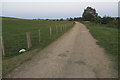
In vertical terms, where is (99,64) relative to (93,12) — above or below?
below

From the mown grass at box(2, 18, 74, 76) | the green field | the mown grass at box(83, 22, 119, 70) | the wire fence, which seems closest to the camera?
the mown grass at box(2, 18, 74, 76)

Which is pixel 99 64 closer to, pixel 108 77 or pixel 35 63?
pixel 108 77

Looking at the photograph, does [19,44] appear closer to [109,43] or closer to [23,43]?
[23,43]

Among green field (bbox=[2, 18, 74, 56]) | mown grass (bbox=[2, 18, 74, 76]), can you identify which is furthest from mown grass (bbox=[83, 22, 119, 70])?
green field (bbox=[2, 18, 74, 56])

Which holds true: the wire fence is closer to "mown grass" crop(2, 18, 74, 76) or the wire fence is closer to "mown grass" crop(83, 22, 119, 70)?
"mown grass" crop(2, 18, 74, 76)

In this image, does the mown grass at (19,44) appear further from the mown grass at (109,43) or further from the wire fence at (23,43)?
the mown grass at (109,43)

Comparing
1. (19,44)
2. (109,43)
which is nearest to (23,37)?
(19,44)

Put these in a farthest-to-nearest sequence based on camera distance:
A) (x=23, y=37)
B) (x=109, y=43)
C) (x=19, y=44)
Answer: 1. (x=23, y=37)
2. (x=19, y=44)
3. (x=109, y=43)

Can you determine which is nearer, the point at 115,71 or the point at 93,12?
the point at 115,71

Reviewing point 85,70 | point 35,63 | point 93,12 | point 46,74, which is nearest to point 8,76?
point 46,74

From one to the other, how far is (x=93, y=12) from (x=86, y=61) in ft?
378

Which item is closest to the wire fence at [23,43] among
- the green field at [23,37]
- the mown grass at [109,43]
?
the green field at [23,37]

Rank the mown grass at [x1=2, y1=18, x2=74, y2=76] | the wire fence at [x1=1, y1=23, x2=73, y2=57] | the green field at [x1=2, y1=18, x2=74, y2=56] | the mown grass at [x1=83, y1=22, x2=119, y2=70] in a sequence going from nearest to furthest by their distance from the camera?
the mown grass at [x1=2, y1=18, x2=74, y2=76] → the mown grass at [x1=83, y1=22, x2=119, y2=70] → the wire fence at [x1=1, y1=23, x2=73, y2=57] → the green field at [x1=2, y1=18, x2=74, y2=56]

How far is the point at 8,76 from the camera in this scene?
16.6 ft
